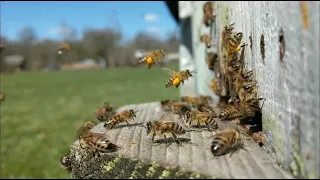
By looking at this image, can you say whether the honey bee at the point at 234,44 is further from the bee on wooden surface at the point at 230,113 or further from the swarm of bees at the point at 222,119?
the bee on wooden surface at the point at 230,113

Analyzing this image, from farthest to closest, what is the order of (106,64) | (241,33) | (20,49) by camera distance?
(106,64)
(20,49)
(241,33)

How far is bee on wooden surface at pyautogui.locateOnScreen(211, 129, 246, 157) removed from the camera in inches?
51.4

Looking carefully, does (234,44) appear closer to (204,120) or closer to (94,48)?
(204,120)

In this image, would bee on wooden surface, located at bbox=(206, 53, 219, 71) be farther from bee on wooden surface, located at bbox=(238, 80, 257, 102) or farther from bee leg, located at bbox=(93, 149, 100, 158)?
bee leg, located at bbox=(93, 149, 100, 158)

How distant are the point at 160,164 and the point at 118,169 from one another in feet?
0.51

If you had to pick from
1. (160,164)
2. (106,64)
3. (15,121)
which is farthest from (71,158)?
(106,64)

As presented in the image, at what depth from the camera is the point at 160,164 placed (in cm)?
123

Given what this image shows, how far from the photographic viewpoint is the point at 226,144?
1.34m

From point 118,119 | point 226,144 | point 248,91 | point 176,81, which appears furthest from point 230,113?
point 226,144

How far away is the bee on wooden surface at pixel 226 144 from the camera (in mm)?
1307

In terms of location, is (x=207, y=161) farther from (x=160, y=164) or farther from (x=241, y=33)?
(x=241, y=33)

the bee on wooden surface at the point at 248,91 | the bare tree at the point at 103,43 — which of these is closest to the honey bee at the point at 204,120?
the bee on wooden surface at the point at 248,91

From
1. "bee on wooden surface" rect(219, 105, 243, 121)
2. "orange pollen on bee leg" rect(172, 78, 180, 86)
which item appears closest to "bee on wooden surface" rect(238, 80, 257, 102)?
"bee on wooden surface" rect(219, 105, 243, 121)

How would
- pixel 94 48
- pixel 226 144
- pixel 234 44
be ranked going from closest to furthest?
pixel 226 144
pixel 234 44
pixel 94 48
